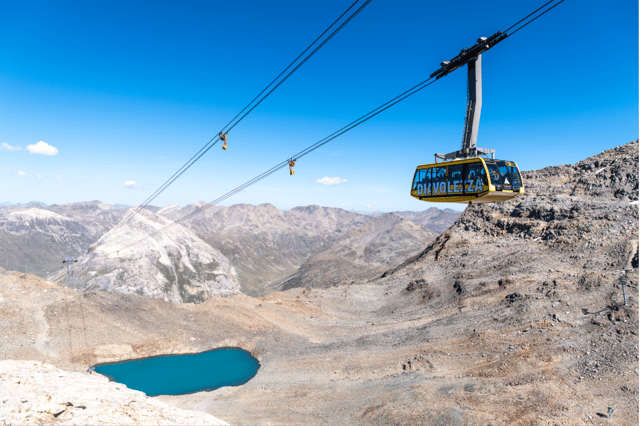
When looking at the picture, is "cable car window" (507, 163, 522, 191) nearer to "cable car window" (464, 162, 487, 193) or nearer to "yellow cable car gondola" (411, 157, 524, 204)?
"yellow cable car gondola" (411, 157, 524, 204)

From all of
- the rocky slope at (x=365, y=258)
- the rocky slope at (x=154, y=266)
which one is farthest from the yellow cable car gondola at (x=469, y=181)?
the rocky slope at (x=154, y=266)

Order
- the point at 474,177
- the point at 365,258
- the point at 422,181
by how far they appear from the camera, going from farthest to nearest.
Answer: the point at 365,258, the point at 422,181, the point at 474,177

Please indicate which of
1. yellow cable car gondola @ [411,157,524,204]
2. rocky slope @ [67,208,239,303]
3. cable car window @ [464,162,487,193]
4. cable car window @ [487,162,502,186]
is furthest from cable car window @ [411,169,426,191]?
rocky slope @ [67,208,239,303]

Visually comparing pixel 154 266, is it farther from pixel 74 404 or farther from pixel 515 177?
pixel 515 177

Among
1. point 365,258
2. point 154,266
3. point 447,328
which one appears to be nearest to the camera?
point 447,328

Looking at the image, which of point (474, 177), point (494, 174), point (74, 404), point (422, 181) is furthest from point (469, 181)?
point (74, 404)

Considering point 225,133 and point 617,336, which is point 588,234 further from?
point 225,133

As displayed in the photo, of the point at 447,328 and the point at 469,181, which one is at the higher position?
the point at 469,181
